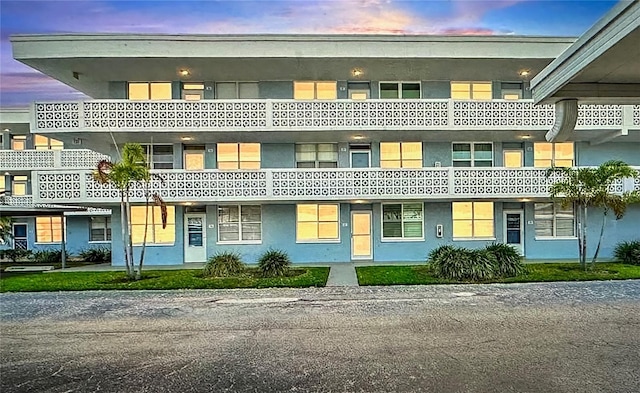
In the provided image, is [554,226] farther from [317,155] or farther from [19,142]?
[19,142]

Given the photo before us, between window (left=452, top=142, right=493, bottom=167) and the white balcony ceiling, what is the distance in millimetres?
3324

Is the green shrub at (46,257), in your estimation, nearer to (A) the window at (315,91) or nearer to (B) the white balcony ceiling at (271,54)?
(B) the white balcony ceiling at (271,54)

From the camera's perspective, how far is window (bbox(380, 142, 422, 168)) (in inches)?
730

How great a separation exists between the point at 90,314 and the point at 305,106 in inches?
427

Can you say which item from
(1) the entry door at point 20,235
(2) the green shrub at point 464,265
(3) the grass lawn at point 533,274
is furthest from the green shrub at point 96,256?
(2) the green shrub at point 464,265

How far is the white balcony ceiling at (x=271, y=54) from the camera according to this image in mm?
15791

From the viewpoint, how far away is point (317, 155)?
60.5 ft

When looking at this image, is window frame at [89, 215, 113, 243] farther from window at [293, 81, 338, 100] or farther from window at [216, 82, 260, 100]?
window at [293, 81, 338, 100]

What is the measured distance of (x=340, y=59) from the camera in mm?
16453

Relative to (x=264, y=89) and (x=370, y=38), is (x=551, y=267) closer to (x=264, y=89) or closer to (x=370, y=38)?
(x=370, y=38)

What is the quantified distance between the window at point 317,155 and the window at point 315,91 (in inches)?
83.4

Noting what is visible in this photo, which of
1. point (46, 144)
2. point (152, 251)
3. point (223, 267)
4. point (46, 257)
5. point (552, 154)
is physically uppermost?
point (46, 144)

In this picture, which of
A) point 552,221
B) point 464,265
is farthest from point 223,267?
point 552,221

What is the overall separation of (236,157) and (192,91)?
11.7 ft
